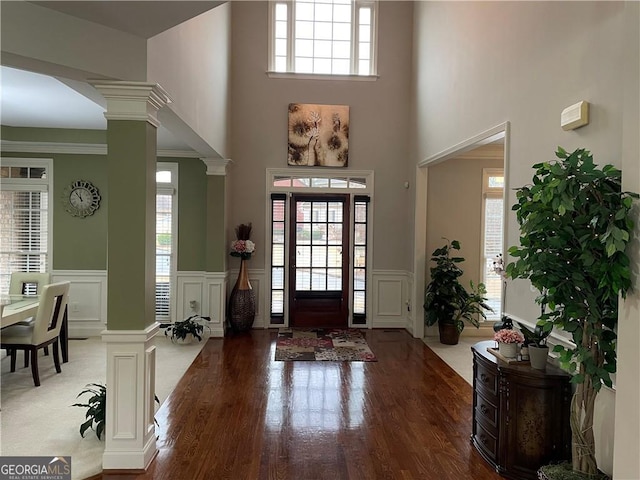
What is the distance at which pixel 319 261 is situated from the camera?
6770mm

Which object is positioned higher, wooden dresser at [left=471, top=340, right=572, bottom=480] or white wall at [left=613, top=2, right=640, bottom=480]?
white wall at [left=613, top=2, right=640, bottom=480]

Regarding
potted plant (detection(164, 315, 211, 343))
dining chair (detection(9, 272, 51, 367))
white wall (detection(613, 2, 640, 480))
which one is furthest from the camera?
potted plant (detection(164, 315, 211, 343))

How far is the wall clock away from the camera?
19.2 feet

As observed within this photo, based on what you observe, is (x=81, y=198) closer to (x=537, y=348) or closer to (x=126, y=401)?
(x=126, y=401)

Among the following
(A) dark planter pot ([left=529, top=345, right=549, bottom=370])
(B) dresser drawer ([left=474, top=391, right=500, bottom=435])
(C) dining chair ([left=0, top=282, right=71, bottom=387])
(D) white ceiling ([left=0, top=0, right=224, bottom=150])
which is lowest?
(B) dresser drawer ([left=474, top=391, right=500, bottom=435])

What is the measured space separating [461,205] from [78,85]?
5.07 m

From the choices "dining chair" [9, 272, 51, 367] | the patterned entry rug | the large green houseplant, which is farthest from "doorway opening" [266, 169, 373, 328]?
the large green houseplant

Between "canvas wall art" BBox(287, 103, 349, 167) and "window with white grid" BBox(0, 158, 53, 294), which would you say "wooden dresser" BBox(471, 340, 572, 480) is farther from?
"window with white grid" BBox(0, 158, 53, 294)

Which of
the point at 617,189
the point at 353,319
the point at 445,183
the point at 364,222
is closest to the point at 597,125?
the point at 617,189

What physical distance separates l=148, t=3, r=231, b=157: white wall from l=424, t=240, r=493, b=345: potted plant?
3.44m

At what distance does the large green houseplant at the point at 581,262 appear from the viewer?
1.95 metres

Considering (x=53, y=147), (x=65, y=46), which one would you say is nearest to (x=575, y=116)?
(x=65, y=46)

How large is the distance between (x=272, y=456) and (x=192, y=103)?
3.06 metres

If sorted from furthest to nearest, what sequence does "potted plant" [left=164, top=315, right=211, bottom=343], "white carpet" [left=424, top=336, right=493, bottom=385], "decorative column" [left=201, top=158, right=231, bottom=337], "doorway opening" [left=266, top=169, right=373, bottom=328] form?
"doorway opening" [left=266, top=169, right=373, bottom=328], "decorative column" [left=201, top=158, right=231, bottom=337], "potted plant" [left=164, top=315, right=211, bottom=343], "white carpet" [left=424, top=336, right=493, bottom=385]
